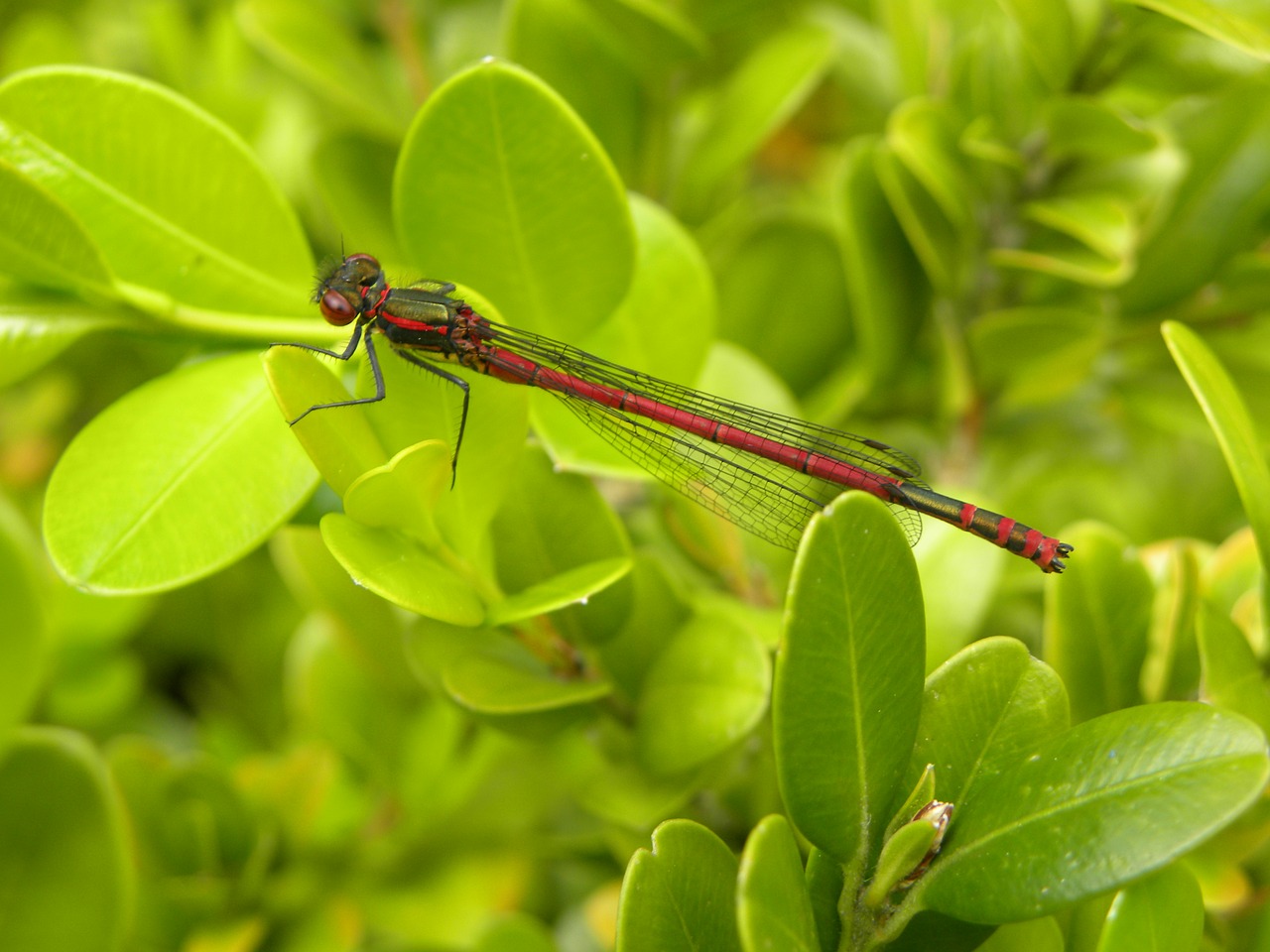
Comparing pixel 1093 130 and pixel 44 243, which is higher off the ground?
pixel 1093 130

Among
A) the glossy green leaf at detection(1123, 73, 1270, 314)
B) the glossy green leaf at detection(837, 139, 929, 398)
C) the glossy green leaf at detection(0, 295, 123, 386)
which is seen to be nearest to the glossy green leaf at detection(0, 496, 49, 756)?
the glossy green leaf at detection(0, 295, 123, 386)

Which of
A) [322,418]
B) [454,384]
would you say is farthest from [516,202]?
[322,418]

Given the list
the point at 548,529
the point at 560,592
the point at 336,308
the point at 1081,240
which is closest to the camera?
the point at 560,592

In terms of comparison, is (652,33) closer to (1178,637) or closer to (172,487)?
(172,487)

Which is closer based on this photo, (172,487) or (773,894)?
(773,894)

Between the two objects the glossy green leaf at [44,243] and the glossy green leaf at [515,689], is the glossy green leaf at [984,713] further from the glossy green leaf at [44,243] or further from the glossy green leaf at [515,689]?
the glossy green leaf at [44,243]

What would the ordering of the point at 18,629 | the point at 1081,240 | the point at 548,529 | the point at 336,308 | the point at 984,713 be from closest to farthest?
the point at 984,713
the point at 548,529
the point at 18,629
the point at 336,308
the point at 1081,240

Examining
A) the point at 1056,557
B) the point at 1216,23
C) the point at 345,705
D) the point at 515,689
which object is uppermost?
the point at 1216,23

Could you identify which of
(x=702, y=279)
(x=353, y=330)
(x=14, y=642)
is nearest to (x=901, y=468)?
(x=702, y=279)
